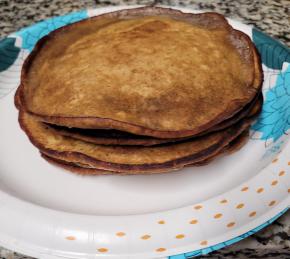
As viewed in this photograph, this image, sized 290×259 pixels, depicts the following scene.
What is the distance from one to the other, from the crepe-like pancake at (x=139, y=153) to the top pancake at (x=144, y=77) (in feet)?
0.13

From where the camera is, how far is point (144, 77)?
87 centimetres

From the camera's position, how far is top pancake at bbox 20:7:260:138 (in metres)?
0.82

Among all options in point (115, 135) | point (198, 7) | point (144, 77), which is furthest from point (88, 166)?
point (198, 7)

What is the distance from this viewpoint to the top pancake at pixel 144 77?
82 centimetres

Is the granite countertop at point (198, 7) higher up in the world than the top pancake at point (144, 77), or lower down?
lower down

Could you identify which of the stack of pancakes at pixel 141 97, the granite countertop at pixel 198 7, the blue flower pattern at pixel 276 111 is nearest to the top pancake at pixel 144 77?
the stack of pancakes at pixel 141 97

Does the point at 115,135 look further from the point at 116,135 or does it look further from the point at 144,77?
the point at 144,77

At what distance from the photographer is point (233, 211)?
755mm

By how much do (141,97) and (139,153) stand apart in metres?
0.10

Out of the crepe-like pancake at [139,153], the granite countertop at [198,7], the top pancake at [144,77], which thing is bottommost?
the granite countertop at [198,7]

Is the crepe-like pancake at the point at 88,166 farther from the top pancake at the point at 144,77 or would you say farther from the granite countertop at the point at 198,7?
the granite countertop at the point at 198,7

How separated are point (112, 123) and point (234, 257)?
0.31 metres

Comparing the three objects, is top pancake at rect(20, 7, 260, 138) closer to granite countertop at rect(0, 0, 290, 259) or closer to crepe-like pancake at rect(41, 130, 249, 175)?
crepe-like pancake at rect(41, 130, 249, 175)

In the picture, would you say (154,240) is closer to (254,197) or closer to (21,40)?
(254,197)
